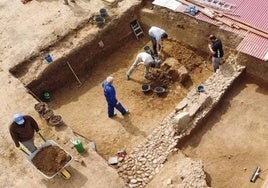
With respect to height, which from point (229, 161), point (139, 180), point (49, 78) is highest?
point (49, 78)

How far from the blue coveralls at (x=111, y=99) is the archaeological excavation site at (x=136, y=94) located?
1.07 ft

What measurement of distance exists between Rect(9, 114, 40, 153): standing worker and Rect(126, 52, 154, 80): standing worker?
4604 mm

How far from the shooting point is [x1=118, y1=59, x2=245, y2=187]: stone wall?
11359 millimetres

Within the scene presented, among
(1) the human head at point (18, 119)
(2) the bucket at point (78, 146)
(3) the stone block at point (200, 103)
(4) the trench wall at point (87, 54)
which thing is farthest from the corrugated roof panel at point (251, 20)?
(1) the human head at point (18, 119)

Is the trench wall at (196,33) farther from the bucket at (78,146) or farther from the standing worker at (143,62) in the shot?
the bucket at (78,146)

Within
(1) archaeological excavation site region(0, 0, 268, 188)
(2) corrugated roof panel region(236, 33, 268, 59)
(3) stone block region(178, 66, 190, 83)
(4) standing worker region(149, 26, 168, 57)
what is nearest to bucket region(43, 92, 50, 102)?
(1) archaeological excavation site region(0, 0, 268, 188)

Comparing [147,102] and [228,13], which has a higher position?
[228,13]

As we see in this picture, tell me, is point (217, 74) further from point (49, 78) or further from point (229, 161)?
point (49, 78)

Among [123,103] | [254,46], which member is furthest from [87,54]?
[254,46]

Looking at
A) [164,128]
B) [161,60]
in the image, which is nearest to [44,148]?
[164,128]

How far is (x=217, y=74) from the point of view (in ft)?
44.4

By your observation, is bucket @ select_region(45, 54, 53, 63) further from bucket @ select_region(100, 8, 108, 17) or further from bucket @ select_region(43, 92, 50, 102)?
bucket @ select_region(100, 8, 108, 17)

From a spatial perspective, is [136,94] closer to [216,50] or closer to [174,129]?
[174,129]

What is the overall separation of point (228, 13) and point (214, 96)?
3368mm
